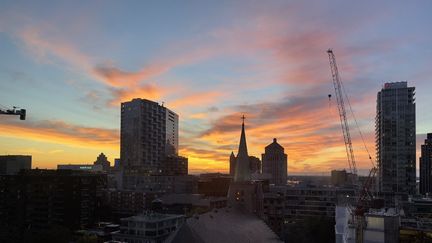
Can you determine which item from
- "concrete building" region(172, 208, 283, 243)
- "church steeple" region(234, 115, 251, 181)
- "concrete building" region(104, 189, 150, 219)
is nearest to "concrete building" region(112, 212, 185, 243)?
"concrete building" region(172, 208, 283, 243)

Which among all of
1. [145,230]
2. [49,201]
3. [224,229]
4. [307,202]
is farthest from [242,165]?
[49,201]

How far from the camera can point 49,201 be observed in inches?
6147

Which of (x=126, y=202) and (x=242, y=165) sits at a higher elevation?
(x=242, y=165)

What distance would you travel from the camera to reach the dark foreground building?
Answer: 505 ft

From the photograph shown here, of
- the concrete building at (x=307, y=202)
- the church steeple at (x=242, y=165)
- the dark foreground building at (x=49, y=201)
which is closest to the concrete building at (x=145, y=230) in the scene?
the church steeple at (x=242, y=165)

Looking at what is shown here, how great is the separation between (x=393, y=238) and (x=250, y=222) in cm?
4971

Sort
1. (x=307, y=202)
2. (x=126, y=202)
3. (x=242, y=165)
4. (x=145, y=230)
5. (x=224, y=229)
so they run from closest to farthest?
(x=224, y=229)
(x=145, y=230)
(x=242, y=165)
(x=307, y=202)
(x=126, y=202)

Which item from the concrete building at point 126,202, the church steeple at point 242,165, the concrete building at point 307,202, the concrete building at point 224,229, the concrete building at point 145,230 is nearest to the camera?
the concrete building at point 224,229

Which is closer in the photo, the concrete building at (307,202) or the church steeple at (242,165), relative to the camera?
the church steeple at (242,165)

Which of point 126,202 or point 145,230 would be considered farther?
point 126,202

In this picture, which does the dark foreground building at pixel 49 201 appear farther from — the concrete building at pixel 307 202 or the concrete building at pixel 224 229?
the concrete building at pixel 224 229

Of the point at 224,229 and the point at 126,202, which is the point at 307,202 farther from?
the point at 224,229

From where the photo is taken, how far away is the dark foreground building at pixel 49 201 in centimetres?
15388

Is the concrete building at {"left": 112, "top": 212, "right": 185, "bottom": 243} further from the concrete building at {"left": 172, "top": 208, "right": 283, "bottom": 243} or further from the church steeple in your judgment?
the church steeple
